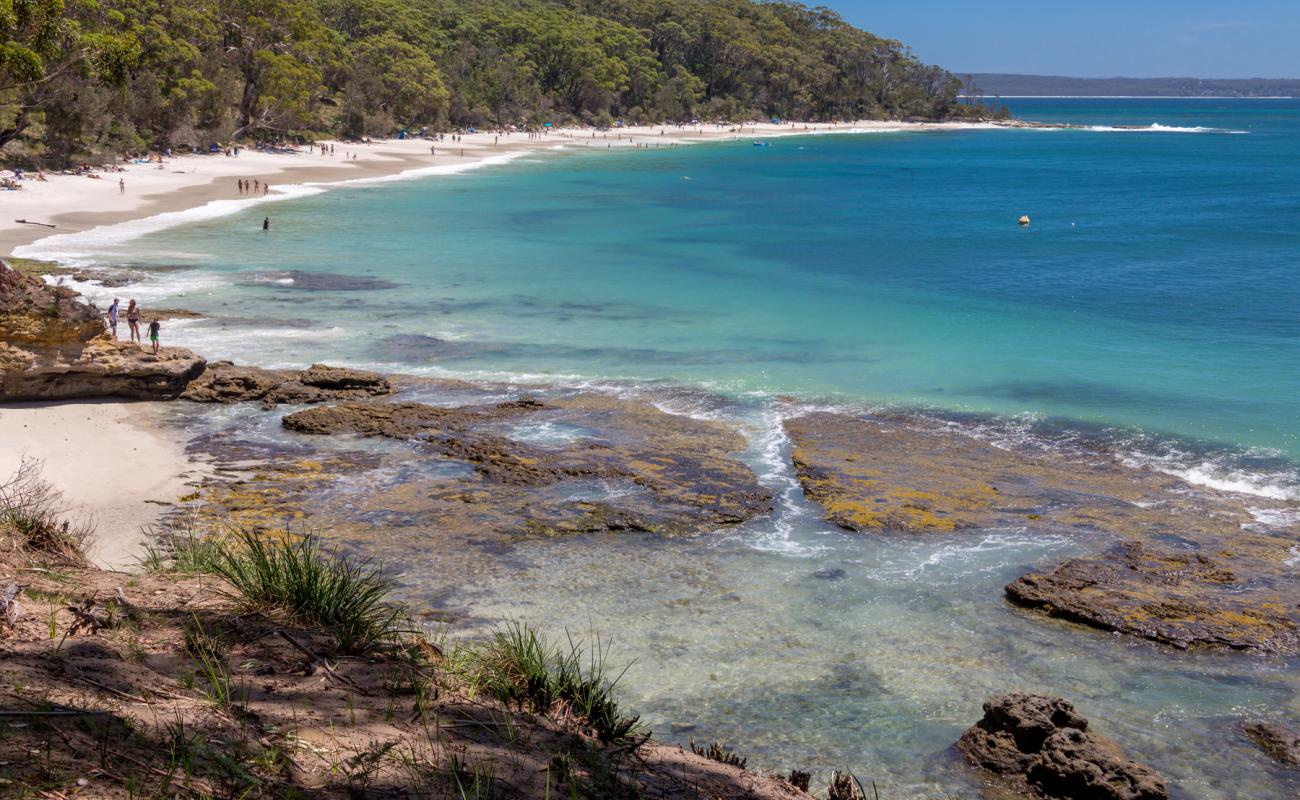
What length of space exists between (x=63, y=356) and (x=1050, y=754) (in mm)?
17377

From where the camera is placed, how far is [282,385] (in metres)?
21.0

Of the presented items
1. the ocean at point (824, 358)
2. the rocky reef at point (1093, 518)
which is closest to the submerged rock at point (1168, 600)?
the rocky reef at point (1093, 518)

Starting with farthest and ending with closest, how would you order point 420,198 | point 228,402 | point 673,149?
1. point 673,149
2. point 420,198
3. point 228,402

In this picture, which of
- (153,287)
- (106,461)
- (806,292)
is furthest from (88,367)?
(806,292)

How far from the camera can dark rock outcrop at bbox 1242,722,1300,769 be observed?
991cm

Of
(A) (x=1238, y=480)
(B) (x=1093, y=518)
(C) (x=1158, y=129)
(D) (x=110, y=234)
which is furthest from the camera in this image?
(C) (x=1158, y=129)

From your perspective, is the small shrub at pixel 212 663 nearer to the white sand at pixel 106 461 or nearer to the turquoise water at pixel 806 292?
the white sand at pixel 106 461

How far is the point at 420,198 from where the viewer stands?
58.9 metres

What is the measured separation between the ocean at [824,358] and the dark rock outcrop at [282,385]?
0.81 m

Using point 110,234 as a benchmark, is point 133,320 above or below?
below

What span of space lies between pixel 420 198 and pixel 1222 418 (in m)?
45.7

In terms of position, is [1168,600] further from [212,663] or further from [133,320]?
[133,320]

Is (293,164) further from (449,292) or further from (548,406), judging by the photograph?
(548,406)

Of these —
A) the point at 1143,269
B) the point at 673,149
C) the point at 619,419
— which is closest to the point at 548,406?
→ the point at 619,419
